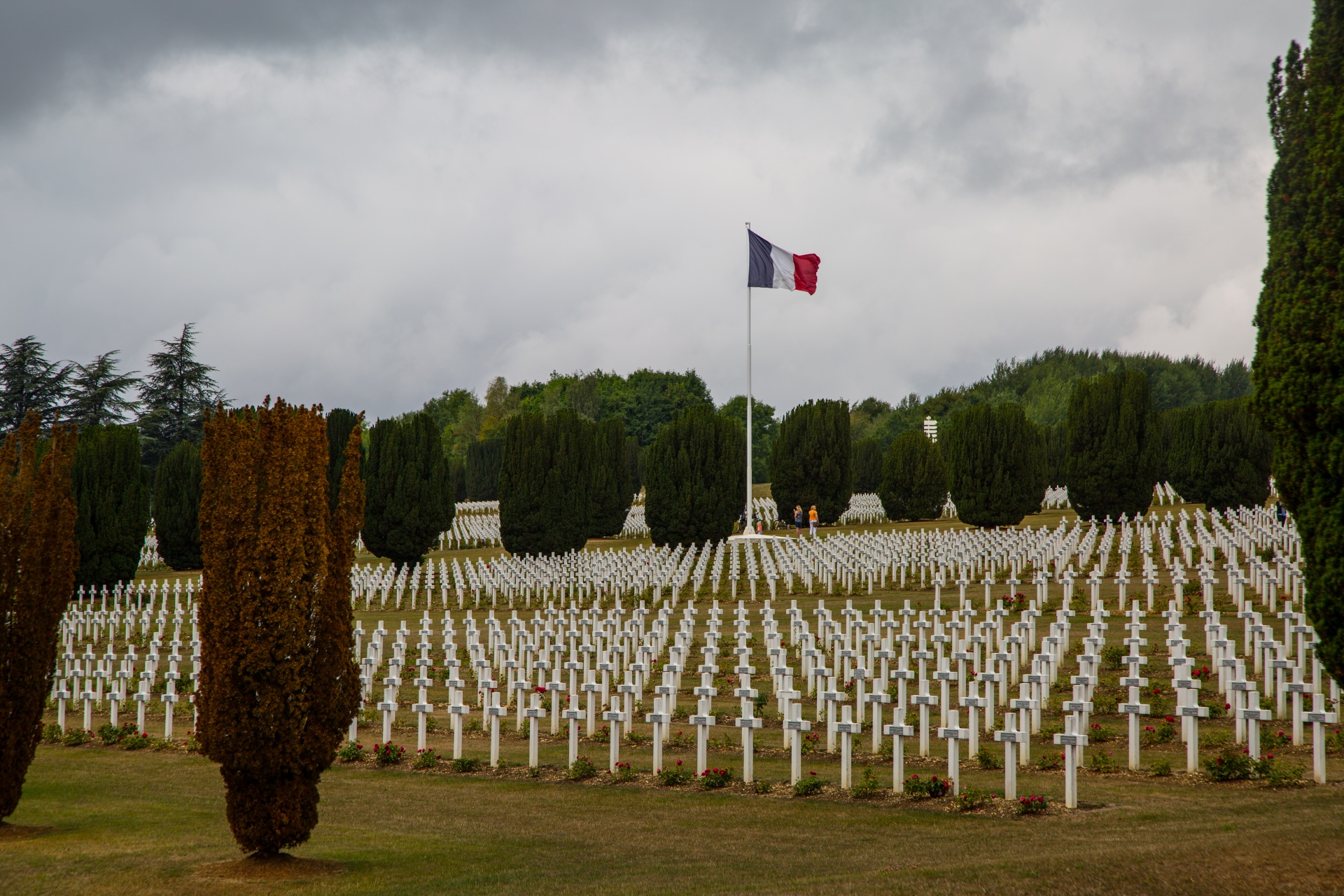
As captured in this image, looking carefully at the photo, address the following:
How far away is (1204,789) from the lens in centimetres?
888

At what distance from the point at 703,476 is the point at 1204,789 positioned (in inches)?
1058

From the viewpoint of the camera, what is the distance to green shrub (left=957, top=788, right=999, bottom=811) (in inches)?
339

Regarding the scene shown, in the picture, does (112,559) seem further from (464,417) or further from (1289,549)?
(464,417)

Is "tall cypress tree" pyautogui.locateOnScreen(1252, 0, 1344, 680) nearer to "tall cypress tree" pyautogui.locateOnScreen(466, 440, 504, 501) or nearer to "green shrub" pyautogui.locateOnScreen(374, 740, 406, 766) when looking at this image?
"green shrub" pyautogui.locateOnScreen(374, 740, 406, 766)

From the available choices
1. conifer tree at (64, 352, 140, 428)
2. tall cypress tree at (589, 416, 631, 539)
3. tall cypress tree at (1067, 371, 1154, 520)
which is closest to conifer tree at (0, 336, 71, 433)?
conifer tree at (64, 352, 140, 428)

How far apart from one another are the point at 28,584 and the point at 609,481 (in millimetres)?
35159

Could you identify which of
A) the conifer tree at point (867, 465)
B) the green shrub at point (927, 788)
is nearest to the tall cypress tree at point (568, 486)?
the conifer tree at point (867, 465)

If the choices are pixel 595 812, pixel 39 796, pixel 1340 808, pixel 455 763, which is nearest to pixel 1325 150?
pixel 1340 808

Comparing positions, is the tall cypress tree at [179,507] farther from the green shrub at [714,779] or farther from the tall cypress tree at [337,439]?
the green shrub at [714,779]

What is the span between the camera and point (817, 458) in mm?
44062

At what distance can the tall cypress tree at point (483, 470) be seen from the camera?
66375 mm

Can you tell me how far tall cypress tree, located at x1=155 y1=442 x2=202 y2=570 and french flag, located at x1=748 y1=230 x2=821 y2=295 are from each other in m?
19.1

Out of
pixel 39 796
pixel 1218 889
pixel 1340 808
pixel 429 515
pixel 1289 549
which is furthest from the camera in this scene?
pixel 429 515

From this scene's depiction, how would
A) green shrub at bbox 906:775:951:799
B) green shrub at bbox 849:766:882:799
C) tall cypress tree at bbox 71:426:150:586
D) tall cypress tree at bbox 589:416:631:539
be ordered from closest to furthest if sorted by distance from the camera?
green shrub at bbox 906:775:951:799
green shrub at bbox 849:766:882:799
tall cypress tree at bbox 71:426:150:586
tall cypress tree at bbox 589:416:631:539
